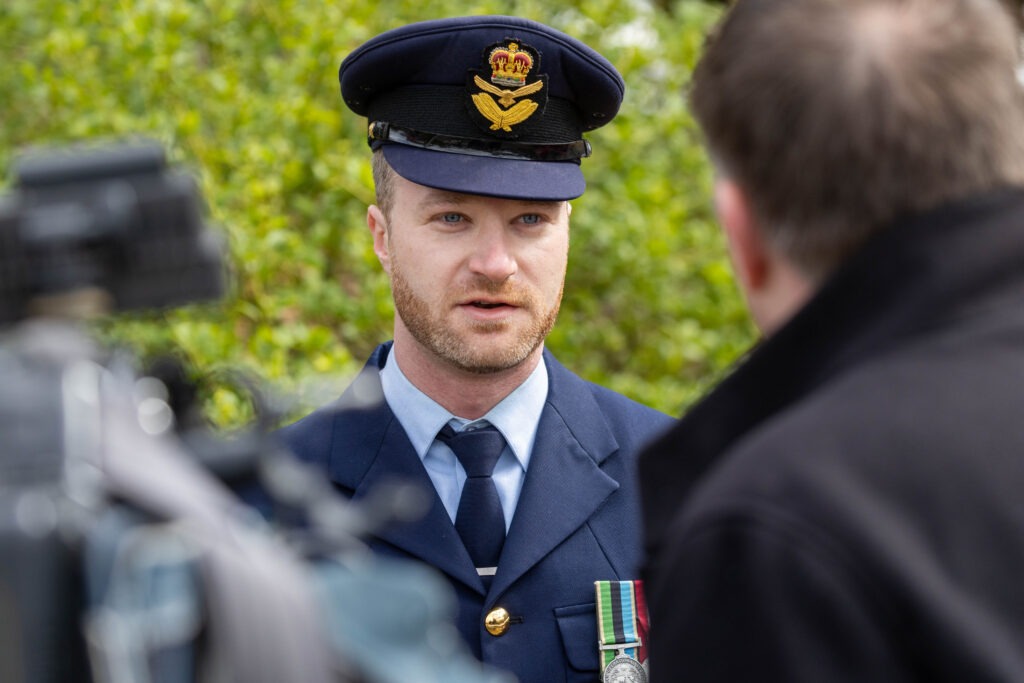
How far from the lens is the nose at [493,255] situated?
2613 millimetres

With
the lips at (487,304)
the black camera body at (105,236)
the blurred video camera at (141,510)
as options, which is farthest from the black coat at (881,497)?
the lips at (487,304)

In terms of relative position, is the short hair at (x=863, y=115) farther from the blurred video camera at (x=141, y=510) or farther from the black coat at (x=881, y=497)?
the blurred video camera at (x=141, y=510)

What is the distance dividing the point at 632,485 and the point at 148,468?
1.73 metres

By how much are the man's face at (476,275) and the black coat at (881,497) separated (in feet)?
4.18

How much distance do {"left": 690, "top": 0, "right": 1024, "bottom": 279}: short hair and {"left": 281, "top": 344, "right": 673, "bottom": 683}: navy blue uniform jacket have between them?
3.61 ft

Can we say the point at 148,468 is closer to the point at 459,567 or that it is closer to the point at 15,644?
the point at 15,644

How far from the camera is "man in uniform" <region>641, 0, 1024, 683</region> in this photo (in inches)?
46.8

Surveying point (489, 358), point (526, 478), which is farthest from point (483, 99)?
point (526, 478)

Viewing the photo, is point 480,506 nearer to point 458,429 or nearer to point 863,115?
point 458,429

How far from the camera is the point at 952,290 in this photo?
1311 millimetres

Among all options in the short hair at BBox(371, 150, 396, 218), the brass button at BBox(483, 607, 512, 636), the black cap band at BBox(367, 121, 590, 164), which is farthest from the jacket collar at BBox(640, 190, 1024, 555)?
the short hair at BBox(371, 150, 396, 218)

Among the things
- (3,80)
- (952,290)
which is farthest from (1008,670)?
(3,80)

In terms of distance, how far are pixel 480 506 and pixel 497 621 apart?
0.23 m

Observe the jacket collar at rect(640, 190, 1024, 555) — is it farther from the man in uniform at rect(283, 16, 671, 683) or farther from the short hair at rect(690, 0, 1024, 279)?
the man in uniform at rect(283, 16, 671, 683)
